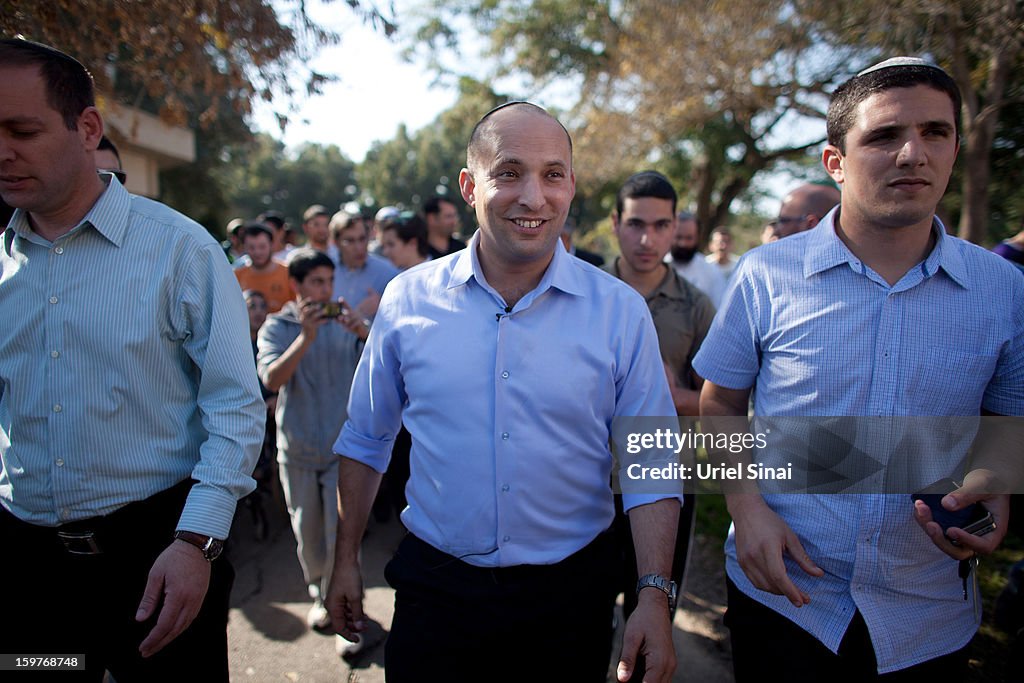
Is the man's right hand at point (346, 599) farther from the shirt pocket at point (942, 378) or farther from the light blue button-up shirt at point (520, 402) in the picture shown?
the shirt pocket at point (942, 378)

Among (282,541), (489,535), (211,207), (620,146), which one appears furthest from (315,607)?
(211,207)

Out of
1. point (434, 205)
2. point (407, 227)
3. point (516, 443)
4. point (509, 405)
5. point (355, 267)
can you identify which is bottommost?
point (516, 443)

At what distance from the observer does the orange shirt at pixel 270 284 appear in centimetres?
632

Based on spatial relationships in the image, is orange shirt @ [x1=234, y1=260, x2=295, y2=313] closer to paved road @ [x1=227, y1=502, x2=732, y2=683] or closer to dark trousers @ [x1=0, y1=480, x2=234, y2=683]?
paved road @ [x1=227, y1=502, x2=732, y2=683]

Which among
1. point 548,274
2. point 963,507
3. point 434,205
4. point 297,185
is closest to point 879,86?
point 548,274

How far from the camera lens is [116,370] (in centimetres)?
196

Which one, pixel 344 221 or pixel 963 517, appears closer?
pixel 963 517

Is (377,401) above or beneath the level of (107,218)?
beneath

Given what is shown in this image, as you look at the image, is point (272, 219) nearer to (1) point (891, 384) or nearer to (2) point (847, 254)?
(2) point (847, 254)

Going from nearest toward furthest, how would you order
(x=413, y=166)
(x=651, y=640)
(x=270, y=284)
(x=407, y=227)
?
1. (x=651, y=640)
2. (x=407, y=227)
3. (x=270, y=284)
4. (x=413, y=166)

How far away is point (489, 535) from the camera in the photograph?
6.52 feet

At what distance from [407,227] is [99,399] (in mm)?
3490

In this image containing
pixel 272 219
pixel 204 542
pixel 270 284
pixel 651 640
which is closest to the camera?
pixel 651 640

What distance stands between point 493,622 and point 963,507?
54.3 inches
